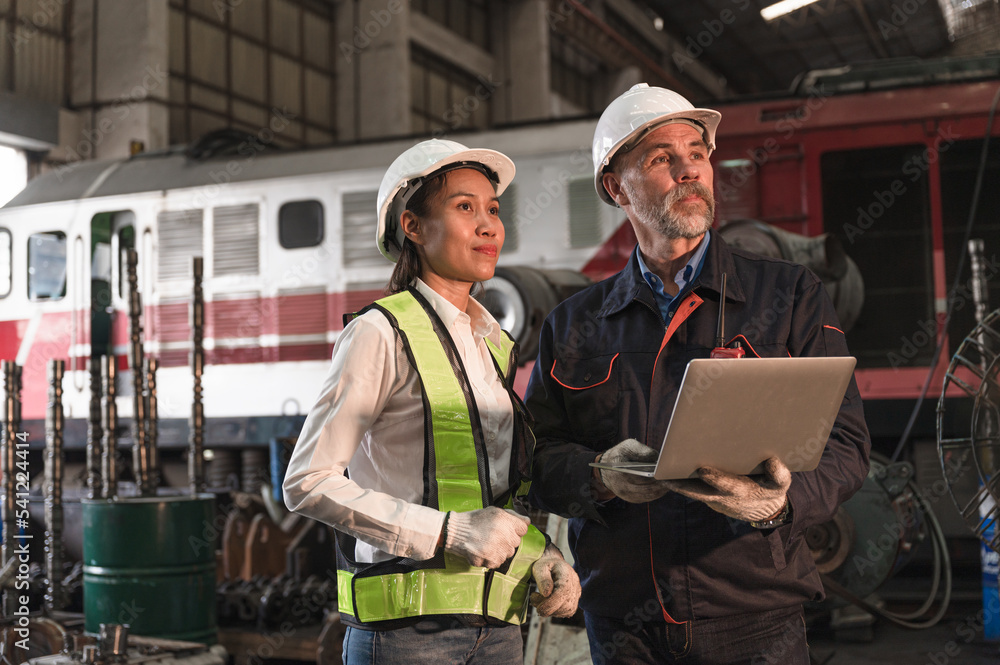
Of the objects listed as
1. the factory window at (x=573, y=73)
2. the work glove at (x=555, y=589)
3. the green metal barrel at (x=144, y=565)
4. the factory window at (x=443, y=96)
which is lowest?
the green metal barrel at (x=144, y=565)

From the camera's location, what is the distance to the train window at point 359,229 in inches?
292

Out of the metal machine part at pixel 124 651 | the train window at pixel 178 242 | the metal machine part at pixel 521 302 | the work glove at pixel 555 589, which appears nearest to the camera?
the work glove at pixel 555 589

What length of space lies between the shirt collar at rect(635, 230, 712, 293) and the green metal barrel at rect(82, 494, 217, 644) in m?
3.69

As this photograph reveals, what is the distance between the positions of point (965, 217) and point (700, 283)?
15.6 feet

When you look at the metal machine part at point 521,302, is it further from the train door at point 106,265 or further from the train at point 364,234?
the train door at point 106,265

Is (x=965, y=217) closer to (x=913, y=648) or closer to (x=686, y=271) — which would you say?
(x=913, y=648)

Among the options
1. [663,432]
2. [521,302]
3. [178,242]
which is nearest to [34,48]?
[178,242]

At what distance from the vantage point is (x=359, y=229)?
24.4ft

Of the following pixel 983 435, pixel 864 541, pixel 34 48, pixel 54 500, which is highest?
pixel 34 48

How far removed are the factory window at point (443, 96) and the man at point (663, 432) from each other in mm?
14190

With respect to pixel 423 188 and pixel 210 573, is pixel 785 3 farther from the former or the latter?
pixel 423 188

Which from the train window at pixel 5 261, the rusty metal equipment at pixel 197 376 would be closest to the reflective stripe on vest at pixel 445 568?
the rusty metal equipment at pixel 197 376

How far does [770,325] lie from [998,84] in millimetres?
4903

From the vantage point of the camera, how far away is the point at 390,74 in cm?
1527
